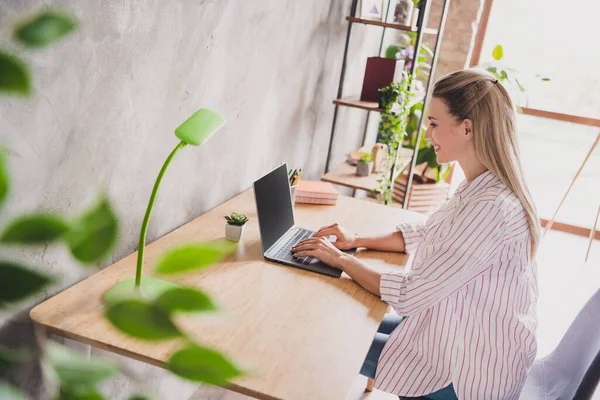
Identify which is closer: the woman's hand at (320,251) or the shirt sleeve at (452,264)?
the shirt sleeve at (452,264)

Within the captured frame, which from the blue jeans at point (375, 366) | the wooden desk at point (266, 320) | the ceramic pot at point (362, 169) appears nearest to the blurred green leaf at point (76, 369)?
the wooden desk at point (266, 320)

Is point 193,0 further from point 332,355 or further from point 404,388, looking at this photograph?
point 404,388

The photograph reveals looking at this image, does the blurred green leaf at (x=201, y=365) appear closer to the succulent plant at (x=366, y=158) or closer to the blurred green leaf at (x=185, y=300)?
the blurred green leaf at (x=185, y=300)

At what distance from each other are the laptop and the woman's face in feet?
1.47

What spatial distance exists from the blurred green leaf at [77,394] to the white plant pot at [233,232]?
1.38 m

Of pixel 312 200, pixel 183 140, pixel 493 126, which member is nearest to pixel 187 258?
pixel 183 140

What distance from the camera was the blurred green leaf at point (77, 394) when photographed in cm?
35

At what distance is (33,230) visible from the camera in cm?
34

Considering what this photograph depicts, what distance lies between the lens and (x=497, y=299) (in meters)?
1.51

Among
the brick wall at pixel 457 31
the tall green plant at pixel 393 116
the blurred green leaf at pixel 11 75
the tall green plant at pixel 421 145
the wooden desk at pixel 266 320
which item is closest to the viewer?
the blurred green leaf at pixel 11 75

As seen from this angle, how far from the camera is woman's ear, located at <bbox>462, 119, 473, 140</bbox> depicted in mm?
1629

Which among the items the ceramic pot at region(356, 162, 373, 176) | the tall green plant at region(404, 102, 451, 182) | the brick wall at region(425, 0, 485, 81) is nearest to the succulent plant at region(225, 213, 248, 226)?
the ceramic pot at region(356, 162, 373, 176)

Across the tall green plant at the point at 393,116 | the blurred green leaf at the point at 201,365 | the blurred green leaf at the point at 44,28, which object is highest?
the blurred green leaf at the point at 44,28

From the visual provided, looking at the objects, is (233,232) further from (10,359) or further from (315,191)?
(10,359)
